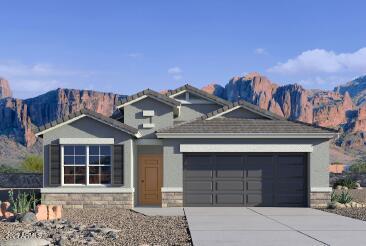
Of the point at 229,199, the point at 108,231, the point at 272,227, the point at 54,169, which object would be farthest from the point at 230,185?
the point at 108,231

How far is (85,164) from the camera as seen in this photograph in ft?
65.0

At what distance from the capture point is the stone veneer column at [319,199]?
66.4 ft

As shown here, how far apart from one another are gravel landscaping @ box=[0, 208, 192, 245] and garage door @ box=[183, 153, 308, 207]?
3950mm

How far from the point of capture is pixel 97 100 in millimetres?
125375

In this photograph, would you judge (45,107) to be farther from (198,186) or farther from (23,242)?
(23,242)

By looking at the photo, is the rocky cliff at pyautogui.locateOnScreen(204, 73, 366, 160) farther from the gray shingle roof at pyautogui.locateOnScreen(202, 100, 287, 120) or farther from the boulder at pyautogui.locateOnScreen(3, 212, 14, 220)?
the boulder at pyautogui.locateOnScreen(3, 212, 14, 220)

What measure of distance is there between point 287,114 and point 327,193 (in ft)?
376

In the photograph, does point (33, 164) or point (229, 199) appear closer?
point (229, 199)

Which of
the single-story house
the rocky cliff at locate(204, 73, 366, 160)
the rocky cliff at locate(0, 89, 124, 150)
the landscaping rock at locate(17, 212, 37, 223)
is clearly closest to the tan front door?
the single-story house

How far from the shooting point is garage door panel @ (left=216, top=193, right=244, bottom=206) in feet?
66.9

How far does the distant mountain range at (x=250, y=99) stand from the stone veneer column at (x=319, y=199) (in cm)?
7137

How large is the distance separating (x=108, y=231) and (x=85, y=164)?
7.04 m

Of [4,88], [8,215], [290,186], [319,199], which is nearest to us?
[8,215]

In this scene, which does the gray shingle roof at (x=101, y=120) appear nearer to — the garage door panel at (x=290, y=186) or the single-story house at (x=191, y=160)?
the single-story house at (x=191, y=160)
